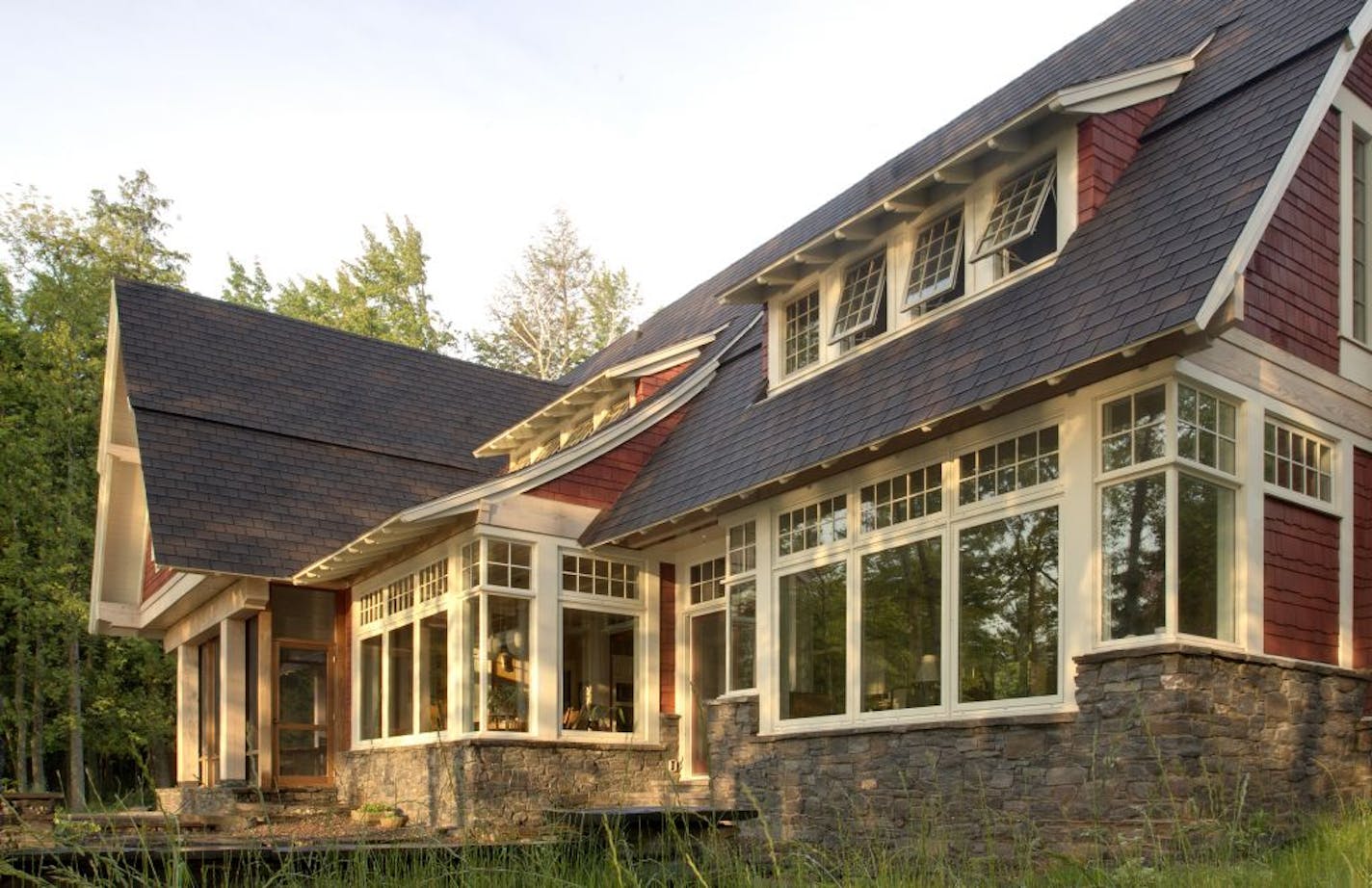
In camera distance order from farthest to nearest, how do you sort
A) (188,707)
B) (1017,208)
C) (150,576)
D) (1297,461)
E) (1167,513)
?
1. (150,576)
2. (188,707)
3. (1017,208)
4. (1297,461)
5. (1167,513)

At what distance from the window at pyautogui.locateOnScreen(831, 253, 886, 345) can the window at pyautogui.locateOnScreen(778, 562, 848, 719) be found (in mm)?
2268

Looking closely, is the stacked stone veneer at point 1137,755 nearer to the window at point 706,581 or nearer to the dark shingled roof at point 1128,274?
the dark shingled roof at point 1128,274

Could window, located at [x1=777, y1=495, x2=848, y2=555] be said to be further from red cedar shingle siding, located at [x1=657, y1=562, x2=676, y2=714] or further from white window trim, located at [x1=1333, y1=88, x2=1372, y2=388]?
white window trim, located at [x1=1333, y1=88, x2=1372, y2=388]

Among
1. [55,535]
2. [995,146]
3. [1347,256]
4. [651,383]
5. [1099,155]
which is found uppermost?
[995,146]

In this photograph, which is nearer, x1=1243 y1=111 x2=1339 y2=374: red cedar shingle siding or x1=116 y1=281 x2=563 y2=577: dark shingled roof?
x1=1243 y1=111 x2=1339 y2=374: red cedar shingle siding

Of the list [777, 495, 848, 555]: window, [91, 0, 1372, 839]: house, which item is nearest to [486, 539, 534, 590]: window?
[91, 0, 1372, 839]: house

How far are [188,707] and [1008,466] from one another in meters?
15.3

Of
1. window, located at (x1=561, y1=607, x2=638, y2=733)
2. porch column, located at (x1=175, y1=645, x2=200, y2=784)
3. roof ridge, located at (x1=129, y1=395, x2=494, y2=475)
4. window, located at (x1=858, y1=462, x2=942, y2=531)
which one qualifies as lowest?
porch column, located at (x1=175, y1=645, x2=200, y2=784)

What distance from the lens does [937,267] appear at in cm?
1104

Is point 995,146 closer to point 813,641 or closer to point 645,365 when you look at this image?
point 813,641

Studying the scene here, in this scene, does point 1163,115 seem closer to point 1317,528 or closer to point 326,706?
point 1317,528

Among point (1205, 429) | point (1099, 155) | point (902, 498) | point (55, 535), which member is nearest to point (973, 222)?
point (1099, 155)

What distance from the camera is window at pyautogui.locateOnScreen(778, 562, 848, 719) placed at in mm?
10852

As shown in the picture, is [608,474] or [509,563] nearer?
Result: [509,563]
